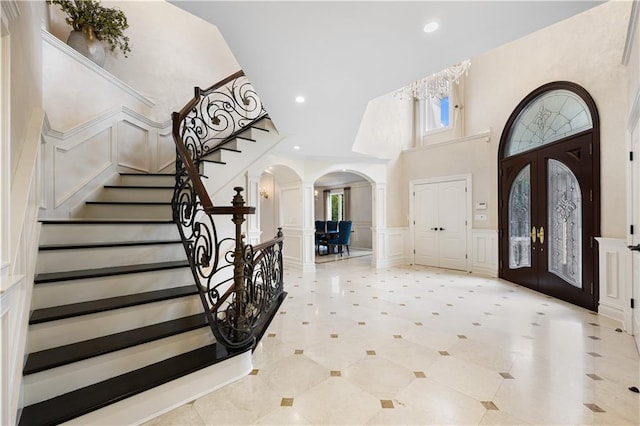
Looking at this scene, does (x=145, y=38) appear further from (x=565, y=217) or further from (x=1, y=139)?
(x=565, y=217)

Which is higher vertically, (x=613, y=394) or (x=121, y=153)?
(x=121, y=153)

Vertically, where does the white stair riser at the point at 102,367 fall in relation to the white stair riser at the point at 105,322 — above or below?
below

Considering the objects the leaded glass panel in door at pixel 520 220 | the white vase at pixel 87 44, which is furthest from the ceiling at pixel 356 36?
the leaded glass panel in door at pixel 520 220

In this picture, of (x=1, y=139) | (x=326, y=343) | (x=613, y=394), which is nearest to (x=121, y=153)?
(x=1, y=139)

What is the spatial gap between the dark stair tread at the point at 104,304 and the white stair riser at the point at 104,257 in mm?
340

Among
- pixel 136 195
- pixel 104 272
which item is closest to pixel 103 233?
pixel 104 272

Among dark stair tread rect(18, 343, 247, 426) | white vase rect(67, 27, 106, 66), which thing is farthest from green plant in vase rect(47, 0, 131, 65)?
dark stair tread rect(18, 343, 247, 426)

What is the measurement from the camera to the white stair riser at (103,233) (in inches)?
86.1

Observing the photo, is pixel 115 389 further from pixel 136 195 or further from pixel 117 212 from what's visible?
pixel 136 195

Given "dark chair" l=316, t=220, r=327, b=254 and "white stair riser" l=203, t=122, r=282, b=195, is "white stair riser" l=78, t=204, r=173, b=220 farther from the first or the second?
"dark chair" l=316, t=220, r=327, b=254

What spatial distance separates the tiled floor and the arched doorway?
58 centimetres

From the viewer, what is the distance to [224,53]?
5.42 m

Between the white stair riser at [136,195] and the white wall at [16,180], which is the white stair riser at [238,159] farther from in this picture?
the white wall at [16,180]

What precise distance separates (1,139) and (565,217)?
5894mm
